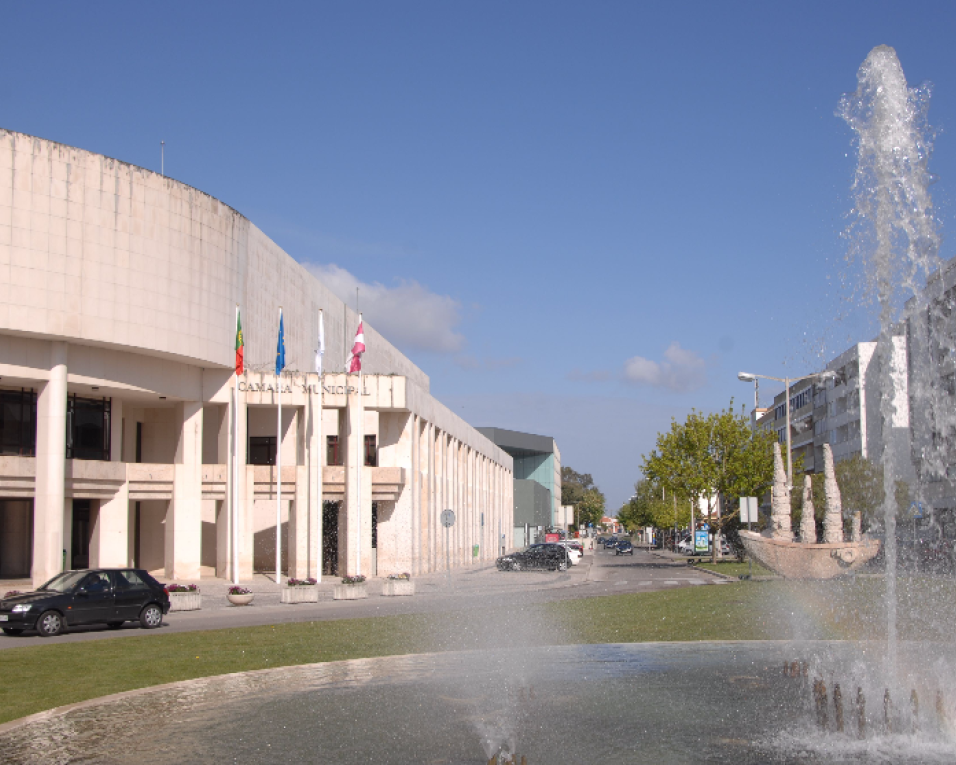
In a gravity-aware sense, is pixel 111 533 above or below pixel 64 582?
above

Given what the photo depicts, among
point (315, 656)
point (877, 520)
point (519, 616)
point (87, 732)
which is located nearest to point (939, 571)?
point (877, 520)

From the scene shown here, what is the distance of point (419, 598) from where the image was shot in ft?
112

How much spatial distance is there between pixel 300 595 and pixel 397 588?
4.36 metres

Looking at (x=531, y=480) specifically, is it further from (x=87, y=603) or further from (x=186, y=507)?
(x=87, y=603)

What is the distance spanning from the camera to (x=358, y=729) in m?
10.6

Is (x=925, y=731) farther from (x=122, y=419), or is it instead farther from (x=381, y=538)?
(x=122, y=419)

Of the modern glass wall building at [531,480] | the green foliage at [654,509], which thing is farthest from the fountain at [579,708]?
the modern glass wall building at [531,480]

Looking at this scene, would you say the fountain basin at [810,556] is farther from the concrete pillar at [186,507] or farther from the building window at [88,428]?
the building window at [88,428]

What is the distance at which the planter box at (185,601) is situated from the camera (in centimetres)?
2978

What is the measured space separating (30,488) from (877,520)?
44282mm

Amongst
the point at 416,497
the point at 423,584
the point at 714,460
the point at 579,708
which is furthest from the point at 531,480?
the point at 579,708

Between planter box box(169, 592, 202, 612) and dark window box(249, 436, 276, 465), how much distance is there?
21.7m

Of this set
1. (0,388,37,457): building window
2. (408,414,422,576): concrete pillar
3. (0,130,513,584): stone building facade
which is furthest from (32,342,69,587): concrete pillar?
(408,414,422,576): concrete pillar

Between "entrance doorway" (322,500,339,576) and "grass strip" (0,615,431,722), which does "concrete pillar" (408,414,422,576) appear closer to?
"entrance doorway" (322,500,339,576)
